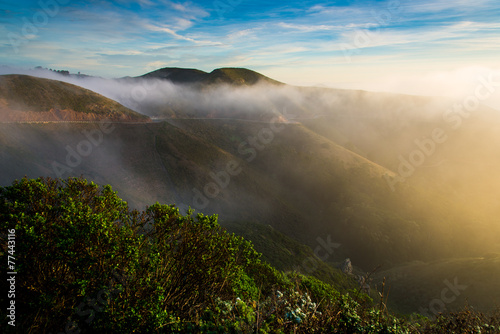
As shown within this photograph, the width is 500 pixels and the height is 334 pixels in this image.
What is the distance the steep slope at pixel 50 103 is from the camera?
203 feet

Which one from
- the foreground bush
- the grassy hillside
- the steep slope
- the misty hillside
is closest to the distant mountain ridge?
the misty hillside

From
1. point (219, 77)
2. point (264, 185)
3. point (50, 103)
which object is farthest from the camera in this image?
point (219, 77)

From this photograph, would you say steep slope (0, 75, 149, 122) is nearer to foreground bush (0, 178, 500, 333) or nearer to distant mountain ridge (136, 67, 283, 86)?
foreground bush (0, 178, 500, 333)

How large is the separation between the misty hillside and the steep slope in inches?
27.0

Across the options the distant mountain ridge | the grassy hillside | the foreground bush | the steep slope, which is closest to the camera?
the foreground bush

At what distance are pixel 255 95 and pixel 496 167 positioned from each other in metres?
111

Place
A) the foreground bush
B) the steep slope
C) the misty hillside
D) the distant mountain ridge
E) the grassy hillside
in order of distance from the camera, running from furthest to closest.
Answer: the distant mountain ridge < the steep slope < the misty hillside < the grassy hillside < the foreground bush

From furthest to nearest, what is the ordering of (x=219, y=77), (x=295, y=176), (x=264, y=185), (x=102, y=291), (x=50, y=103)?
(x=219, y=77)
(x=295, y=176)
(x=264, y=185)
(x=50, y=103)
(x=102, y=291)

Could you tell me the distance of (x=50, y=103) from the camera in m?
69.7

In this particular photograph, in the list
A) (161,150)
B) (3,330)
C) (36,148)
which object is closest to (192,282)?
(3,330)

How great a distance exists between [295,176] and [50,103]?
2648 inches

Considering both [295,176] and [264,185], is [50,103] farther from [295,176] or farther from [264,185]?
[295,176]

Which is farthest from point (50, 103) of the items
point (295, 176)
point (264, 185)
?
point (295, 176)

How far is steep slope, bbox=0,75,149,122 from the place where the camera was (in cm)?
6191
